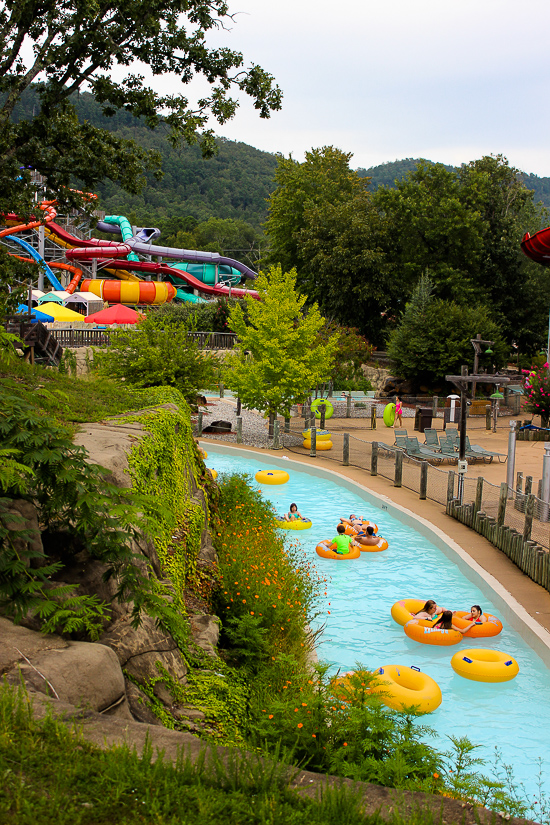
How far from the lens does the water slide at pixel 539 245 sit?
26.6 m

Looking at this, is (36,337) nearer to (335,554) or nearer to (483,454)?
(335,554)

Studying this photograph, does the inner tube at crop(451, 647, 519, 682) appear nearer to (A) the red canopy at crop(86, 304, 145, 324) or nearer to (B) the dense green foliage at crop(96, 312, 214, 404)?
(B) the dense green foliage at crop(96, 312, 214, 404)

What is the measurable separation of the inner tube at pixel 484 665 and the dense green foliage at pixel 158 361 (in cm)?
1261

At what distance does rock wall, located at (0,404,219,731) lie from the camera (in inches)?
166

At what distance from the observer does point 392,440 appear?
2481 cm

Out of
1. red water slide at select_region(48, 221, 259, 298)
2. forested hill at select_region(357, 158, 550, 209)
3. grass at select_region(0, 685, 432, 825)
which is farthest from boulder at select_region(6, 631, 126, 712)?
forested hill at select_region(357, 158, 550, 209)

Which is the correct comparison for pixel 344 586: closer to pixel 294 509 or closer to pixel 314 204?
pixel 294 509

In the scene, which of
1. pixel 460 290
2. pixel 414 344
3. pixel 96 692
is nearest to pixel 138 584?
pixel 96 692

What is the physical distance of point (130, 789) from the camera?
3.17 meters

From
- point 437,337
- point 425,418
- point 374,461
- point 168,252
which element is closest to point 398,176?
point 168,252

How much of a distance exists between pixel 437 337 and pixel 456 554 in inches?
904

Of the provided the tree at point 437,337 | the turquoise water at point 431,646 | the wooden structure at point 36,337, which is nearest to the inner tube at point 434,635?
the turquoise water at point 431,646

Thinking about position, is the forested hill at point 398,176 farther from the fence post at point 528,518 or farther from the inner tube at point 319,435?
the fence post at point 528,518

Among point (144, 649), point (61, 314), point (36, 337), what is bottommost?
point (144, 649)
